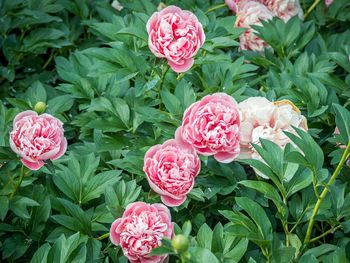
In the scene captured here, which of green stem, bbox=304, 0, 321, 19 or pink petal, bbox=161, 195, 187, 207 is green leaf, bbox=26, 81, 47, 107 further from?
green stem, bbox=304, 0, 321, 19

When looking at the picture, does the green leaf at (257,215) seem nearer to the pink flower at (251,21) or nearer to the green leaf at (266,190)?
the green leaf at (266,190)

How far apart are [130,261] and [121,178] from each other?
9.8 inches

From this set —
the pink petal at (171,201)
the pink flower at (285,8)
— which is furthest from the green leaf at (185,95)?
the pink flower at (285,8)

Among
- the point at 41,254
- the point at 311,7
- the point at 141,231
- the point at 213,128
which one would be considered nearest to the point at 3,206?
the point at 41,254

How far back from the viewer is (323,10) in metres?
2.42

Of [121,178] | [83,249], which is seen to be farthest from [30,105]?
[83,249]

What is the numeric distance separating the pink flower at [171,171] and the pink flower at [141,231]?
56 mm

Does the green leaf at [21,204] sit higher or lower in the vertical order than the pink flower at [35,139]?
lower

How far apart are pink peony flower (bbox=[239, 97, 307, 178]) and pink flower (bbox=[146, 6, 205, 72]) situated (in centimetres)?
16

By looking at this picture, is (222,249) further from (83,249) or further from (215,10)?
(215,10)

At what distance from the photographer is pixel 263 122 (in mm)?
1592

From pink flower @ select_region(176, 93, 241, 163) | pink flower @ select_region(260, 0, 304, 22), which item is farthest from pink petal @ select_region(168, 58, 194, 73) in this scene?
pink flower @ select_region(260, 0, 304, 22)

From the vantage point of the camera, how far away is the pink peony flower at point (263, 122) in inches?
62.0

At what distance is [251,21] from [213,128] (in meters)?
0.78
